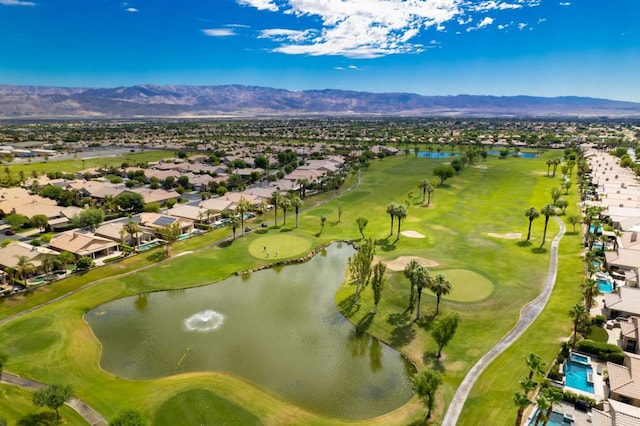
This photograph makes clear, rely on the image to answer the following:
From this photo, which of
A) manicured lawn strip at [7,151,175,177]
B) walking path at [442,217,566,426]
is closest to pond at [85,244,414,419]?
walking path at [442,217,566,426]

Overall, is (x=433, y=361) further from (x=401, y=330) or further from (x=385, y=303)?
(x=385, y=303)

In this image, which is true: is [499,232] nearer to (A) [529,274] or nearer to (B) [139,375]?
(A) [529,274]

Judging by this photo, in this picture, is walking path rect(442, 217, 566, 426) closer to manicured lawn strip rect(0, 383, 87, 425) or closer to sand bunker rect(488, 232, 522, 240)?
sand bunker rect(488, 232, 522, 240)

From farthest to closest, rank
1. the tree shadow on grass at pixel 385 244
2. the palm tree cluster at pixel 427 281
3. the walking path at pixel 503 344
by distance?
the tree shadow on grass at pixel 385 244
the palm tree cluster at pixel 427 281
the walking path at pixel 503 344

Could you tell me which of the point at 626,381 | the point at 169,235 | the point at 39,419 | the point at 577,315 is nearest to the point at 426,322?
the point at 577,315

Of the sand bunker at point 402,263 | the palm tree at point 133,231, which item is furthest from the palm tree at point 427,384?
the palm tree at point 133,231

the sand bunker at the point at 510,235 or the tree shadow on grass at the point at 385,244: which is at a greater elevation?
the sand bunker at the point at 510,235

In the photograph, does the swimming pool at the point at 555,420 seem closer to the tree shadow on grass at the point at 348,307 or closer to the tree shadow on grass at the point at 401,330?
the tree shadow on grass at the point at 401,330
